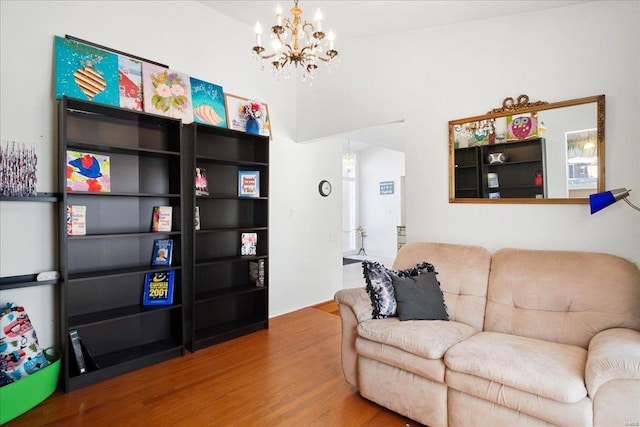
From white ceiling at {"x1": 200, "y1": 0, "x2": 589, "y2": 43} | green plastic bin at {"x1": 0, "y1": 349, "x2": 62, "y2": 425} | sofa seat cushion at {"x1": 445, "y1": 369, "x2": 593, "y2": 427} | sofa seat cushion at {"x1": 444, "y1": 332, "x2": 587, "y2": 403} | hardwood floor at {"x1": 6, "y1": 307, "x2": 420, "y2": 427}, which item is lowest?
hardwood floor at {"x1": 6, "y1": 307, "x2": 420, "y2": 427}

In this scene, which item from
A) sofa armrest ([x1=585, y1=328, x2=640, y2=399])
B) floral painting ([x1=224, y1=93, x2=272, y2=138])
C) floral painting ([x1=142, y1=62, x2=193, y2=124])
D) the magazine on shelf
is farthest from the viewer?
floral painting ([x1=224, y1=93, x2=272, y2=138])

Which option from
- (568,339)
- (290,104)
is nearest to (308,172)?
(290,104)

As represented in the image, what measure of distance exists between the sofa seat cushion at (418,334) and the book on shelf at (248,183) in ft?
6.33

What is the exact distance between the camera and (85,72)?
262 centimetres

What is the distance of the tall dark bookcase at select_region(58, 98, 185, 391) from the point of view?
2.48 metres

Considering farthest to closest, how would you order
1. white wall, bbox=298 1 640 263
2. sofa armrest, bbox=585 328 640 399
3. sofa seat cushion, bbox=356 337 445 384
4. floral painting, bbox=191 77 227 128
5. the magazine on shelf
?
floral painting, bbox=191 77 227 128 < the magazine on shelf < white wall, bbox=298 1 640 263 < sofa seat cushion, bbox=356 337 445 384 < sofa armrest, bbox=585 328 640 399

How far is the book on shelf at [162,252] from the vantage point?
9.81ft

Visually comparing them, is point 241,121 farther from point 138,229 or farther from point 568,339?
point 568,339

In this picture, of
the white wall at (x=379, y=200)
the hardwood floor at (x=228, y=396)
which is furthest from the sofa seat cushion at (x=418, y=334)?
the white wall at (x=379, y=200)

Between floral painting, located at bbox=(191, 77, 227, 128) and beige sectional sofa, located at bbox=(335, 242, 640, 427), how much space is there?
2.20 meters

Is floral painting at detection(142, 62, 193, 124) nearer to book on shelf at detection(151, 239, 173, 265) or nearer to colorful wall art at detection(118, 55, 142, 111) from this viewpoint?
colorful wall art at detection(118, 55, 142, 111)

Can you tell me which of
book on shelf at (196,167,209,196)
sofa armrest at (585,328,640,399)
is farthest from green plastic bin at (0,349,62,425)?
sofa armrest at (585,328,640,399)

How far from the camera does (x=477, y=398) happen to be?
179cm

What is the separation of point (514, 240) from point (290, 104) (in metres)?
2.95
